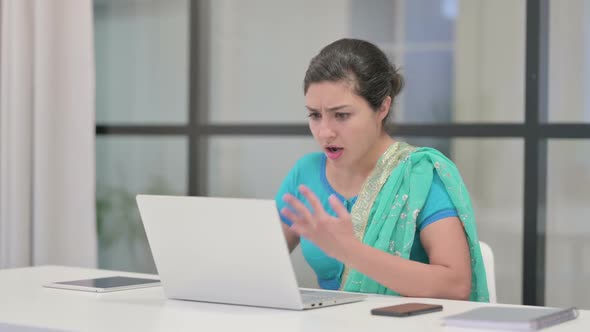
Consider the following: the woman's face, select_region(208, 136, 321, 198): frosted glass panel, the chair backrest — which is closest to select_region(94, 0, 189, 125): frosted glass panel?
select_region(208, 136, 321, 198): frosted glass panel

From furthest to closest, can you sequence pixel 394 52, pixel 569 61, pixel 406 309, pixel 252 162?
pixel 252 162, pixel 394 52, pixel 569 61, pixel 406 309

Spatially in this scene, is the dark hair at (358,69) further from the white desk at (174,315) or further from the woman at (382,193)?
the white desk at (174,315)

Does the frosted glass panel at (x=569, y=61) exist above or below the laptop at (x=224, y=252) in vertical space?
above

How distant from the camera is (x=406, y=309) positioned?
155 cm

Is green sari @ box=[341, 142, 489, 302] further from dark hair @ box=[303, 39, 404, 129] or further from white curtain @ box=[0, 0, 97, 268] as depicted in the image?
white curtain @ box=[0, 0, 97, 268]

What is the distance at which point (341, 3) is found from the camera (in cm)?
333

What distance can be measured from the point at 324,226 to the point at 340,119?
50 cm

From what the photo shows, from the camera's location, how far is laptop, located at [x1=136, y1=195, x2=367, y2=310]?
1.54 meters

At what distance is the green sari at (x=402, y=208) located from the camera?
2002mm

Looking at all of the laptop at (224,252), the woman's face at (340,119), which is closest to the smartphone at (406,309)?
the laptop at (224,252)

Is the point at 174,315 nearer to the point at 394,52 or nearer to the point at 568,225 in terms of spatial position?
the point at 568,225

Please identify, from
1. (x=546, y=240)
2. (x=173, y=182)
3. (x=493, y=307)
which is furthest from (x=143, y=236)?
(x=493, y=307)

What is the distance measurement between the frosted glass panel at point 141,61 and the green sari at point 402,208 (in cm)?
167

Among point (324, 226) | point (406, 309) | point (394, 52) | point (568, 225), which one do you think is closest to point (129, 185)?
point (394, 52)
